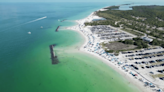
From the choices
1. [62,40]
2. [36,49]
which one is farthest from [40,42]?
[62,40]

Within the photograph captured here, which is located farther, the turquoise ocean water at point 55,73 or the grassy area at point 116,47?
the grassy area at point 116,47

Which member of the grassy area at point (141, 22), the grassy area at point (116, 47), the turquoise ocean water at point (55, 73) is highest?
the grassy area at point (141, 22)

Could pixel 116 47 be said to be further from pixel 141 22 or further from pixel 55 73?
pixel 141 22

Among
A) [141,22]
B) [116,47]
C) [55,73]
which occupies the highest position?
[141,22]

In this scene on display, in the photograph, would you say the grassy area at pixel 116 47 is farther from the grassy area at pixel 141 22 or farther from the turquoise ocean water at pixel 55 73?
the grassy area at pixel 141 22

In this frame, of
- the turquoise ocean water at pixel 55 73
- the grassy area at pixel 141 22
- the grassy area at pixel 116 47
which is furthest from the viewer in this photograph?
the grassy area at pixel 141 22

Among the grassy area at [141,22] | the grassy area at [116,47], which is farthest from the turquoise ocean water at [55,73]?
the grassy area at [141,22]

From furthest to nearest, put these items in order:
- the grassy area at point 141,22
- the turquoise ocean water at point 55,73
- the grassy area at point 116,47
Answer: the grassy area at point 141,22
the grassy area at point 116,47
the turquoise ocean water at point 55,73

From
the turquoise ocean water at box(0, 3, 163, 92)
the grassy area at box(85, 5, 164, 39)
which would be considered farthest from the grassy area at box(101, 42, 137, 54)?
the grassy area at box(85, 5, 164, 39)

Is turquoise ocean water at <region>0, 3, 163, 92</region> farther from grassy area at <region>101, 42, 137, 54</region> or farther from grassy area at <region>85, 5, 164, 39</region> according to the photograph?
grassy area at <region>85, 5, 164, 39</region>

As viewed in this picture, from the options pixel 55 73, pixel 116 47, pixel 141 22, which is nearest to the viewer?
pixel 55 73

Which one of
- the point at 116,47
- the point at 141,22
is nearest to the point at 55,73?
the point at 116,47

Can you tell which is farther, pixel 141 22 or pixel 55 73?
pixel 141 22

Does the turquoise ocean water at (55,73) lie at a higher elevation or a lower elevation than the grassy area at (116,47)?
lower
